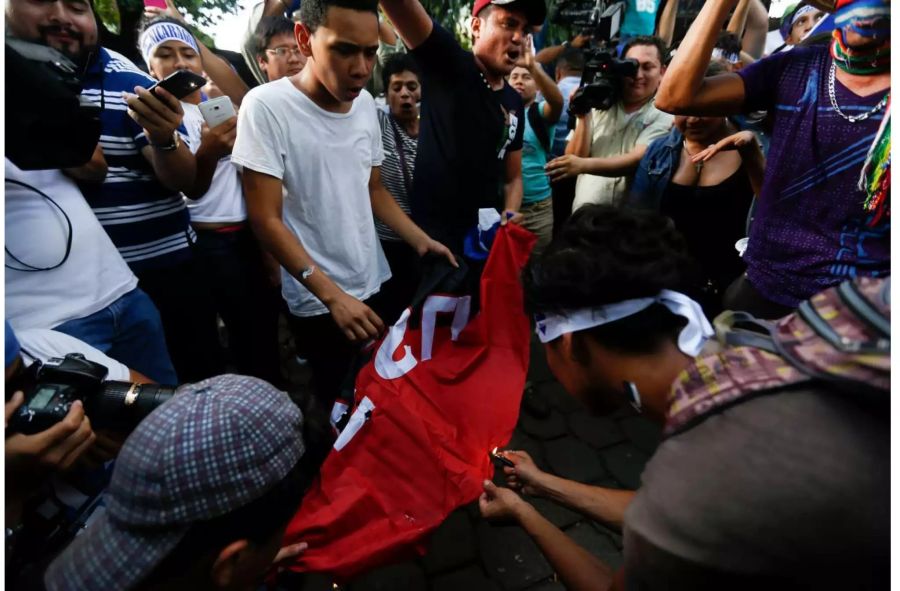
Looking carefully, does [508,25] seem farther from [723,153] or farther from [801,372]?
[801,372]

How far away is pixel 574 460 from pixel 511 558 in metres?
0.76

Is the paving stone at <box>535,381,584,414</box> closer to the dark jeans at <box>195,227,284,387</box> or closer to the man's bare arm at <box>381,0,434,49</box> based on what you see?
the dark jeans at <box>195,227,284,387</box>

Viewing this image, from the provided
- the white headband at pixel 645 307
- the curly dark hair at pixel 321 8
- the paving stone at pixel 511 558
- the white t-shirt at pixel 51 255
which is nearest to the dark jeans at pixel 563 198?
the curly dark hair at pixel 321 8

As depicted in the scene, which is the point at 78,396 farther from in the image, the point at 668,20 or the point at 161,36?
the point at 668,20

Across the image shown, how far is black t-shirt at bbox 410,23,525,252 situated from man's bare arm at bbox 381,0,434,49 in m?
0.04

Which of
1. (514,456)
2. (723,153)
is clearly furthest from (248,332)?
(723,153)

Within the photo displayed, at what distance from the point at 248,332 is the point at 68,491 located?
4.95ft

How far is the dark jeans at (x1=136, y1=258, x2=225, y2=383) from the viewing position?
2205mm

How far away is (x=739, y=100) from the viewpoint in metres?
1.82

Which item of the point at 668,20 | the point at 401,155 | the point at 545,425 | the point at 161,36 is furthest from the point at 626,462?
the point at 668,20

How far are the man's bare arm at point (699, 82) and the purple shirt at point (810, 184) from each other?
0.21 feet

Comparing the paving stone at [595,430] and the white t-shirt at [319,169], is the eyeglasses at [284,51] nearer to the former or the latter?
the white t-shirt at [319,169]

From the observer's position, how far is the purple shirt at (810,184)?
1.54 metres

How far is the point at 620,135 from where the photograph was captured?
11.1 feet
